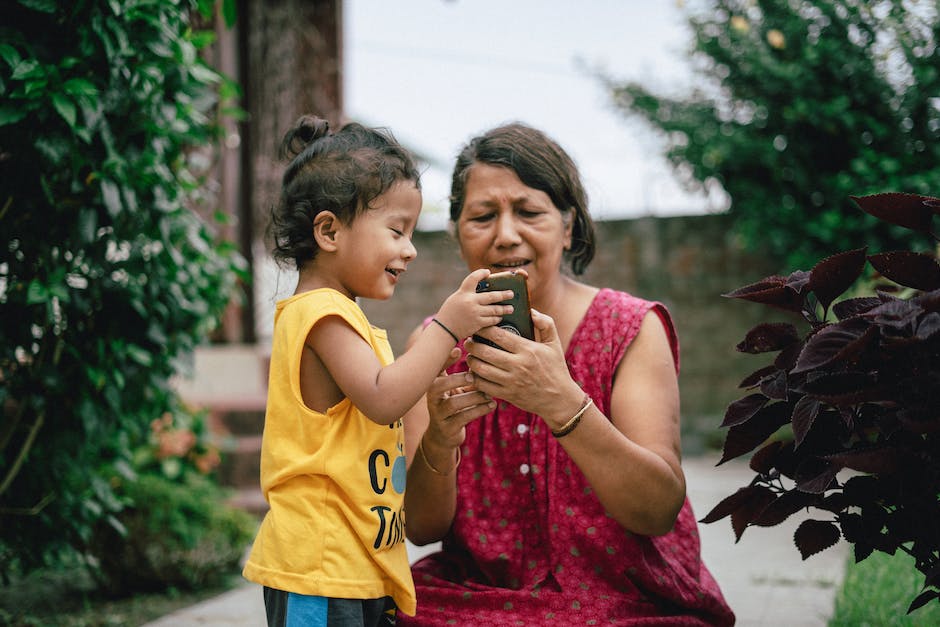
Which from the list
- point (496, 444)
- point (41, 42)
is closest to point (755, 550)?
point (496, 444)

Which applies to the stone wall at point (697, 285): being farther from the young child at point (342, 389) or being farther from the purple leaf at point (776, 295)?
the purple leaf at point (776, 295)

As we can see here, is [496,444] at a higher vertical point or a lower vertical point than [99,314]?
lower

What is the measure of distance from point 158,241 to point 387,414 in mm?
Result: 1551

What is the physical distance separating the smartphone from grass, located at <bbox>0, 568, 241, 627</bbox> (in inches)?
83.8

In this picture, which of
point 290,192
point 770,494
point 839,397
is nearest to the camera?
point 839,397

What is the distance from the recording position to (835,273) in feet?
4.74

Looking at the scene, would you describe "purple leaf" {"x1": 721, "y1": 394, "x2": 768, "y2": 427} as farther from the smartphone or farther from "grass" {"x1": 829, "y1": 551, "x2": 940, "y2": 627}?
"grass" {"x1": 829, "y1": 551, "x2": 940, "y2": 627}

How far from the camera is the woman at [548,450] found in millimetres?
1777

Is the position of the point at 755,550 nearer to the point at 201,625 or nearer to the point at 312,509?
the point at 201,625

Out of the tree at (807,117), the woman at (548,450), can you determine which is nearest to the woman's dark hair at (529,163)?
the woman at (548,450)

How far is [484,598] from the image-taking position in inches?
74.7

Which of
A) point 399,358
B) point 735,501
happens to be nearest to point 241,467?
point 399,358

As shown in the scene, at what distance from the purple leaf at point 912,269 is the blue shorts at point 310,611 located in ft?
3.87

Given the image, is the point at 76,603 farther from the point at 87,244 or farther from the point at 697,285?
the point at 697,285
